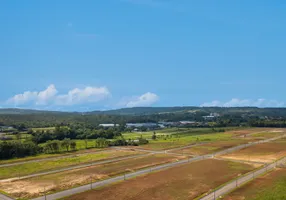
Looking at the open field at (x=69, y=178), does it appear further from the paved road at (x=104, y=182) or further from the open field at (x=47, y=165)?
the open field at (x=47, y=165)

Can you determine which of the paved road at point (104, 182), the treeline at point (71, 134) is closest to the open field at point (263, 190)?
the paved road at point (104, 182)

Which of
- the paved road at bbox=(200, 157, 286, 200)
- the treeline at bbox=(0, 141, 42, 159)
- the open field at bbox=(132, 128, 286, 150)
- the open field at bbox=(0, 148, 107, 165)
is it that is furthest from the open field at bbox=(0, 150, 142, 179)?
the paved road at bbox=(200, 157, 286, 200)

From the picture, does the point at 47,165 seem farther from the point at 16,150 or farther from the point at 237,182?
the point at 237,182

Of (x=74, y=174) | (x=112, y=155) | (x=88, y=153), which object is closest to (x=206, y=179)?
(x=74, y=174)

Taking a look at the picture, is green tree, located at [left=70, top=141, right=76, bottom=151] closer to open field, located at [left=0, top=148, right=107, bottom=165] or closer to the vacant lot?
open field, located at [left=0, top=148, right=107, bottom=165]

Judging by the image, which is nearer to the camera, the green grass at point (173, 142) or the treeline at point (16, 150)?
the treeline at point (16, 150)

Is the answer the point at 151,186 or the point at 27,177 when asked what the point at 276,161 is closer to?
the point at 151,186
